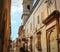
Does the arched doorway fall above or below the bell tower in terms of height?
below

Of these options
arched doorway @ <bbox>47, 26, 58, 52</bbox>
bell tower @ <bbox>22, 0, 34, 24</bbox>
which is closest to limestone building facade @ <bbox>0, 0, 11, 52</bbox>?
arched doorway @ <bbox>47, 26, 58, 52</bbox>

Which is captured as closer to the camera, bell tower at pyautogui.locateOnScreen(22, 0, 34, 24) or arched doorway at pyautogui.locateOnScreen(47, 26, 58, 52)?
arched doorway at pyautogui.locateOnScreen(47, 26, 58, 52)

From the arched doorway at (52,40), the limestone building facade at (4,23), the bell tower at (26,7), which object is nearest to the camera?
the limestone building facade at (4,23)

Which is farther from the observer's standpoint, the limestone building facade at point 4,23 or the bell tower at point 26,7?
the bell tower at point 26,7

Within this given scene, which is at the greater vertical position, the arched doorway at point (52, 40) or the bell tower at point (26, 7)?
the bell tower at point (26, 7)

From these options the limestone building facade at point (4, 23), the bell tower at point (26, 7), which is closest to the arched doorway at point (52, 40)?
the limestone building facade at point (4, 23)

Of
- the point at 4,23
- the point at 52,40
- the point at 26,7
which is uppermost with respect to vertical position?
the point at 26,7

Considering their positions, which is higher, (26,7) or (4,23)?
(26,7)

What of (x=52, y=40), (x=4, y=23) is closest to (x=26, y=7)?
(x=52, y=40)

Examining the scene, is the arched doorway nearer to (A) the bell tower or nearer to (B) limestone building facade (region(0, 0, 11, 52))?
(B) limestone building facade (region(0, 0, 11, 52))

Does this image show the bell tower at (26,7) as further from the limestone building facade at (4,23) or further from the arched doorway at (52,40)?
the limestone building facade at (4,23)

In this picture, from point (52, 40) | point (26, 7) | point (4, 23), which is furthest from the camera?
point (26, 7)

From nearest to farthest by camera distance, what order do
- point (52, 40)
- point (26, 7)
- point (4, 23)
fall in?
point (4, 23) → point (52, 40) → point (26, 7)

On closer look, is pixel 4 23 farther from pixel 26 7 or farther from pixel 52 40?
pixel 26 7
